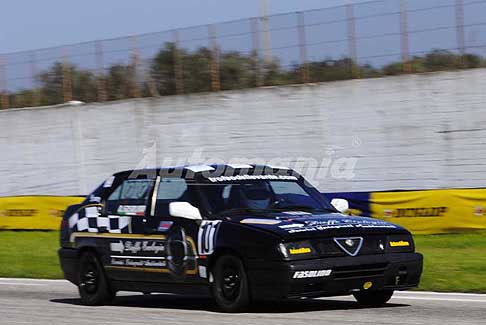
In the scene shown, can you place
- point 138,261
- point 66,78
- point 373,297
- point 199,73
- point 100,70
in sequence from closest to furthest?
1. point 373,297
2. point 138,261
3. point 199,73
4. point 100,70
5. point 66,78

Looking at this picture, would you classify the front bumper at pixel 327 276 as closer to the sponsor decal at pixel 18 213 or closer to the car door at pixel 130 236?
the car door at pixel 130 236

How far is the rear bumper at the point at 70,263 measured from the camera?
35.7 feet

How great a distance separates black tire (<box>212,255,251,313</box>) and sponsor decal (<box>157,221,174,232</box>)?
80 cm

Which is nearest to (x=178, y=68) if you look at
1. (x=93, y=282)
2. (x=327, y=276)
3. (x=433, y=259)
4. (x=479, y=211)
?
(x=479, y=211)

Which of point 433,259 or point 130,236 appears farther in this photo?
point 433,259

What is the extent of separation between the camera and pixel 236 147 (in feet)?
87.6

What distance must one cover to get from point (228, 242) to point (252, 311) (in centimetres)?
71

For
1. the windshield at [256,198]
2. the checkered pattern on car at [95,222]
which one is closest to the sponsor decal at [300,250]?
the windshield at [256,198]

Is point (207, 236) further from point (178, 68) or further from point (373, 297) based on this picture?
point (178, 68)

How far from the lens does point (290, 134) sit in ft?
84.4

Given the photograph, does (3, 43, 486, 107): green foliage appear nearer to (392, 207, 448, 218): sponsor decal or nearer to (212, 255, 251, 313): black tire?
(392, 207, 448, 218): sponsor decal

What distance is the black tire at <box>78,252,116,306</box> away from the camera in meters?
10.5

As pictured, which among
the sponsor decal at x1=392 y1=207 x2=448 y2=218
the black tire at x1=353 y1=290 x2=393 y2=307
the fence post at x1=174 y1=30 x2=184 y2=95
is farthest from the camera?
the fence post at x1=174 y1=30 x2=184 y2=95

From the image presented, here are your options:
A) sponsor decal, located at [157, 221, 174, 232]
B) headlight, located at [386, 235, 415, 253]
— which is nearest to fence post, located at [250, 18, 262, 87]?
sponsor decal, located at [157, 221, 174, 232]
